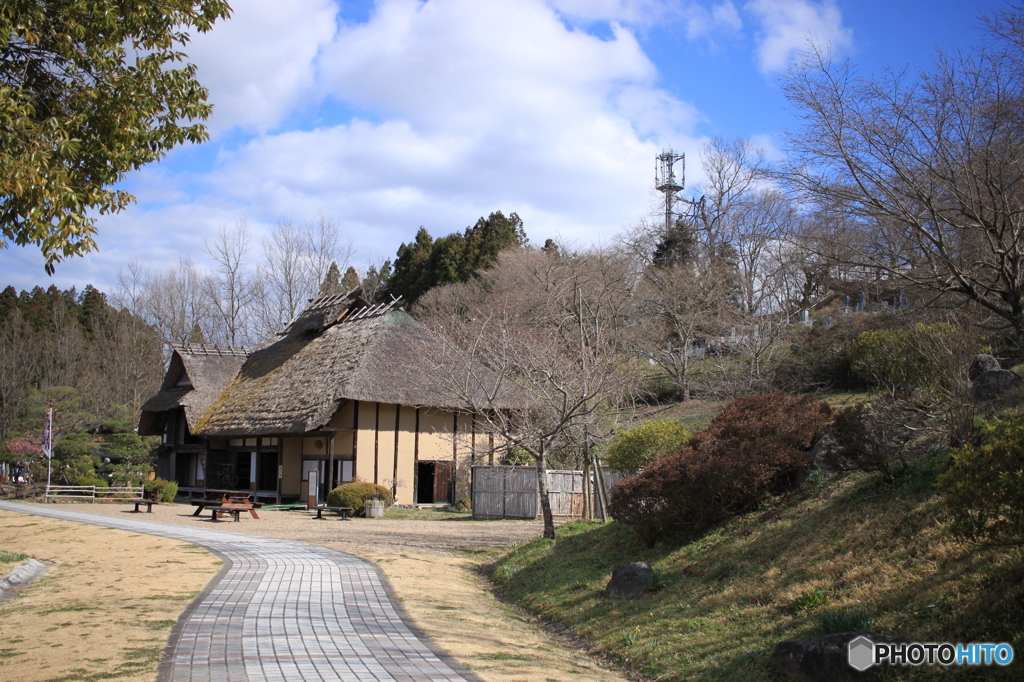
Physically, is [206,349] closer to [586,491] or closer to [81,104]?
[586,491]

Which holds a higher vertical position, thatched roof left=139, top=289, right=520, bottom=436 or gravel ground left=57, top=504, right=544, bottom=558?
thatched roof left=139, top=289, right=520, bottom=436

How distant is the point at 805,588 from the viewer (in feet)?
24.7

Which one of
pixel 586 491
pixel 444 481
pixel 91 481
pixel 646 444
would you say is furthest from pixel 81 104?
pixel 91 481

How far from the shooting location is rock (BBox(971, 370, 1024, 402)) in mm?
10445

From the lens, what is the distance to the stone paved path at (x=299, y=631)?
6438 mm

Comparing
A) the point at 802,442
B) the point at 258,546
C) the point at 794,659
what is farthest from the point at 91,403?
the point at 794,659

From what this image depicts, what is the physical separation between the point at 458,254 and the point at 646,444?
1388 inches

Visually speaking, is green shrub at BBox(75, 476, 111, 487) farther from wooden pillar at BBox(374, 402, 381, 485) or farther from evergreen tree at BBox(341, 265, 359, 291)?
evergreen tree at BBox(341, 265, 359, 291)

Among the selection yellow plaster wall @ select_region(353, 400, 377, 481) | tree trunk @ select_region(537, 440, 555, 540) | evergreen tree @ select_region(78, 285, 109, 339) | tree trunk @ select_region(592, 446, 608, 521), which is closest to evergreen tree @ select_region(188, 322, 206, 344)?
evergreen tree @ select_region(78, 285, 109, 339)

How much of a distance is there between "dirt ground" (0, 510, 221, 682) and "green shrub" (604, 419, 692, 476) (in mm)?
8422

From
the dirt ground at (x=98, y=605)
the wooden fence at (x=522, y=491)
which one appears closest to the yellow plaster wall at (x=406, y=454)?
the wooden fence at (x=522, y=491)

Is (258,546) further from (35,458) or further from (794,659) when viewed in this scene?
(35,458)

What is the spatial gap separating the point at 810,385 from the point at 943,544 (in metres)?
18.7

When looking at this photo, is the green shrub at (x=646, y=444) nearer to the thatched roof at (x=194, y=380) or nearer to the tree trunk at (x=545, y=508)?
the tree trunk at (x=545, y=508)
